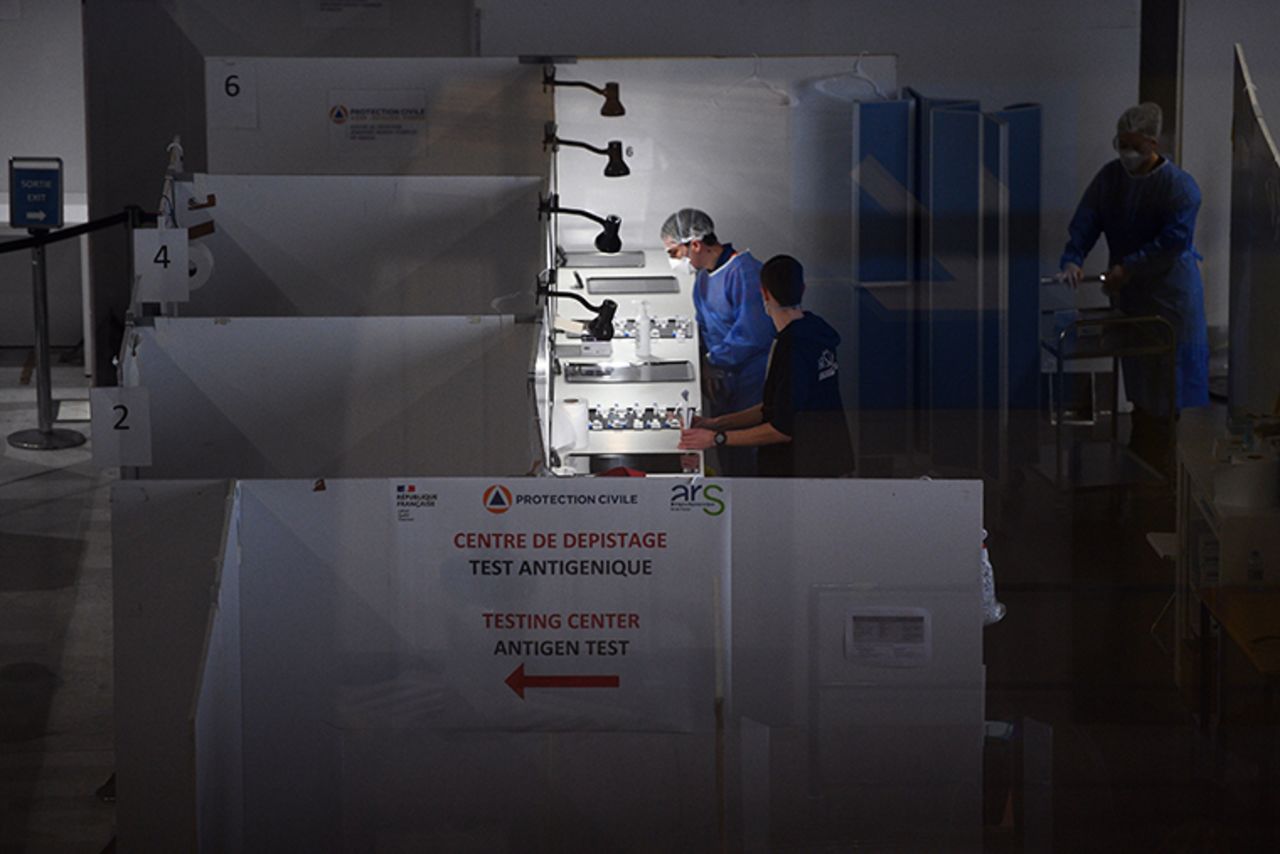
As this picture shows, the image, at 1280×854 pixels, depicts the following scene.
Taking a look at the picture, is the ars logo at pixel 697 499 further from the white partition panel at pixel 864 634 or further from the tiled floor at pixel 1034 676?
the tiled floor at pixel 1034 676

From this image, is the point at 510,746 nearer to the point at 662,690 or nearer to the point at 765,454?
the point at 662,690

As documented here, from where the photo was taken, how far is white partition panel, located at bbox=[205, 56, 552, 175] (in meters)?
2.71

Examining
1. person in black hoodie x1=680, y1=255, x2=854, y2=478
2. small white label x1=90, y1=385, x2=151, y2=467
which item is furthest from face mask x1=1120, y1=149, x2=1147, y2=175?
small white label x1=90, y1=385, x2=151, y2=467

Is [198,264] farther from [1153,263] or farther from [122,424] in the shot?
[1153,263]

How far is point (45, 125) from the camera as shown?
2.74 metres

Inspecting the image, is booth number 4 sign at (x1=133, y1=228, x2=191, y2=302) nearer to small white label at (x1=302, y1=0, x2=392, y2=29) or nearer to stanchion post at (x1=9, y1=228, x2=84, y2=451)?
stanchion post at (x1=9, y1=228, x2=84, y2=451)

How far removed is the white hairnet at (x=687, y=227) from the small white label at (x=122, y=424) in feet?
5.94

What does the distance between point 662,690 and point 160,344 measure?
0.92 meters

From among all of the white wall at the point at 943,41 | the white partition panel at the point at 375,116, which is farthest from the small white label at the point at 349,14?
the white partition panel at the point at 375,116

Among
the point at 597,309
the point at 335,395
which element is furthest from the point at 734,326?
the point at 335,395

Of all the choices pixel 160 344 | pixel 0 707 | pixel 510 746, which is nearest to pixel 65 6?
pixel 160 344

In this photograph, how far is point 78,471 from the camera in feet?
11.5

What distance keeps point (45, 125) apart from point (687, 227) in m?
1.51

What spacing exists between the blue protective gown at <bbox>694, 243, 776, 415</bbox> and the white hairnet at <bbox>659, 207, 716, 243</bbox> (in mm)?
76
